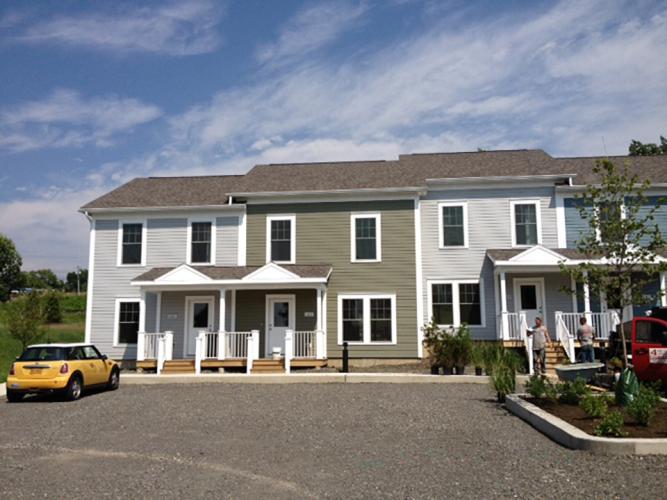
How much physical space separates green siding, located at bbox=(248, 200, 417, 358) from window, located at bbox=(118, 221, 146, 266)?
13.0 feet

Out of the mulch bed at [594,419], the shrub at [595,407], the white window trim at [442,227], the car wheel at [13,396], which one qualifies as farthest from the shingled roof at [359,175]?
the shrub at [595,407]

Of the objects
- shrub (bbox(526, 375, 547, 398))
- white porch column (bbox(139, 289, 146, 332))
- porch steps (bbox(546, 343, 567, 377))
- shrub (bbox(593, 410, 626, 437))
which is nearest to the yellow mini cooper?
white porch column (bbox(139, 289, 146, 332))

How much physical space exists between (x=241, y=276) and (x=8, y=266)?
75.8 meters

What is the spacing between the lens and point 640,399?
844 cm

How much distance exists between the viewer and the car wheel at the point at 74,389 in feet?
44.9

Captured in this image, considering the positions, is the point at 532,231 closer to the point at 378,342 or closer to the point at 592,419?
the point at 378,342

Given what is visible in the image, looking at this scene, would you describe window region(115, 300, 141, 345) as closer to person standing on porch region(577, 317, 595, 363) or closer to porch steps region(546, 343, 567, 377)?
porch steps region(546, 343, 567, 377)

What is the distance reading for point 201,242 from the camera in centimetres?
2150

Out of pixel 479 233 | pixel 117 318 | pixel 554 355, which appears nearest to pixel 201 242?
pixel 117 318

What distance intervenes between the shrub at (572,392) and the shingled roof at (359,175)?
10617 mm

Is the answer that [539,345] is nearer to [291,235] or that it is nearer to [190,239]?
[291,235]

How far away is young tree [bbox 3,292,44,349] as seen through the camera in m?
20.8

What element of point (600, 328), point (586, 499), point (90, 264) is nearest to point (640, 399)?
point (586, 499)

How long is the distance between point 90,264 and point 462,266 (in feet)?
43.8
